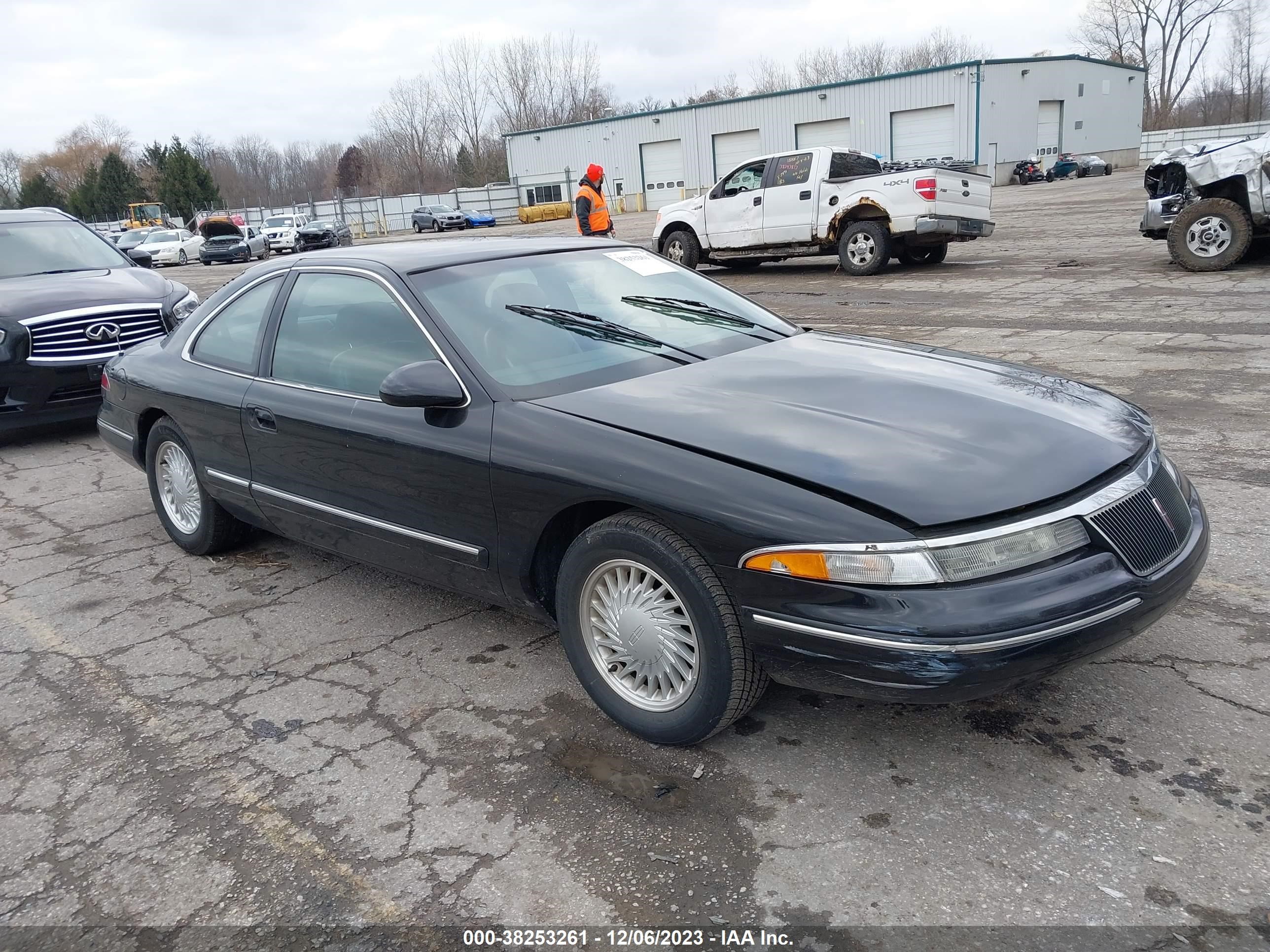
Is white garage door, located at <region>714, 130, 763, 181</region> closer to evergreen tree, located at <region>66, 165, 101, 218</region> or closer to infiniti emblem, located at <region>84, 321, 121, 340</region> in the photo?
infiniti emblem, located at <region>84, 321, 121, 340</region>

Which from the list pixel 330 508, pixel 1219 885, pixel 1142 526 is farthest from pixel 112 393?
pixel 1219 885

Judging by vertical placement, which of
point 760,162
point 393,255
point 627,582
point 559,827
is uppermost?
point 760,162

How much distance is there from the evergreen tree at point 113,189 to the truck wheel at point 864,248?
74.3 meters

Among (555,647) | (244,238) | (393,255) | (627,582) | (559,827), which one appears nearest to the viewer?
(559,827)

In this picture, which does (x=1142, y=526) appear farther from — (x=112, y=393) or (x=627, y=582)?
(x=112, y=393)

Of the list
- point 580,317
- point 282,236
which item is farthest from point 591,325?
point 282,236

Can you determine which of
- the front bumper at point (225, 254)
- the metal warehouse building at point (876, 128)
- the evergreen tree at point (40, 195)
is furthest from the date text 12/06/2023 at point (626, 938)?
the evergreen tree at point (40, 195)

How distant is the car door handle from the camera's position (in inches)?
158

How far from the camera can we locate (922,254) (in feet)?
51.6

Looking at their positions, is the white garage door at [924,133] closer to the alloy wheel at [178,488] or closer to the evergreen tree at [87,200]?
the alloy wheel at [178,488]

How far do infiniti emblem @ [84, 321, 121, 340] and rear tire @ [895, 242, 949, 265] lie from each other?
36.6 feet

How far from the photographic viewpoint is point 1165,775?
2.67 meters

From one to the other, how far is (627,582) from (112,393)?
12.3ft

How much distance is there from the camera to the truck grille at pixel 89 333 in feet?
24.3
